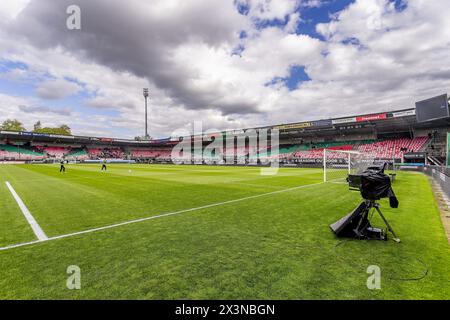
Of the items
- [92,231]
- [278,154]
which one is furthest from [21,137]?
[92,231]

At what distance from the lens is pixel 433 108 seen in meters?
31.3

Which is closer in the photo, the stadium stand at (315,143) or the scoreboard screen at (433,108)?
the scoreboard screen at (433,108)

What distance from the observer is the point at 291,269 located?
3.24 meters

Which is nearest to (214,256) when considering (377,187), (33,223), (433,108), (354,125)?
(377,187)

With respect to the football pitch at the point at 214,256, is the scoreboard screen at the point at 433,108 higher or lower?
higher

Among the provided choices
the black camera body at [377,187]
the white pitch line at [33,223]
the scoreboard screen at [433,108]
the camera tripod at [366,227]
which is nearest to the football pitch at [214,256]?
the white pitch line at [33,223]

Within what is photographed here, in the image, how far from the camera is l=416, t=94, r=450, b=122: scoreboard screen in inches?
1190

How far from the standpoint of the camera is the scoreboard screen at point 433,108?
99.2ft

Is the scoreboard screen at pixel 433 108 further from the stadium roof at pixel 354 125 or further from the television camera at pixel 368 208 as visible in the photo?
the television camera at pixel 368 208

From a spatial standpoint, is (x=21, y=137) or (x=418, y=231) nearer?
(x=418, y=231)

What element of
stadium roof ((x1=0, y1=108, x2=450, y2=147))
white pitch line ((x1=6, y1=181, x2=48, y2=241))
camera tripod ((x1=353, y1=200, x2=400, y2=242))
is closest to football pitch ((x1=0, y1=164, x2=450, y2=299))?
white pitch line ((x1=6, y1=181, x2=48, y2=241))

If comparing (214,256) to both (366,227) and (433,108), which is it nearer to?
(366,227)
